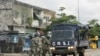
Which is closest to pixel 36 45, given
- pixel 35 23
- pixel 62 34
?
pixel 62 34

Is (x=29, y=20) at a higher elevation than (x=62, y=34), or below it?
higher

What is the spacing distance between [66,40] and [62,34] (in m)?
0.73

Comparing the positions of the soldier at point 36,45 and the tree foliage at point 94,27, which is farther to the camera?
the tree foliage at point 94,27

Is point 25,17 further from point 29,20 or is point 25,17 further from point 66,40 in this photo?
point 66,40

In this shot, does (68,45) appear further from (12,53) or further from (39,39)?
(12,53)

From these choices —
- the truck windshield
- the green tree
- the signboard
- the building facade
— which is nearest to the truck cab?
the truck windshield

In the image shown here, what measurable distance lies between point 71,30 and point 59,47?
1.68 meters

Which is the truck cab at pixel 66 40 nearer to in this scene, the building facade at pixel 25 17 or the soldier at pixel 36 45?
the soldier at pixel 36 45

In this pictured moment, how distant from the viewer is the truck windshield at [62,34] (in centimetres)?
2422

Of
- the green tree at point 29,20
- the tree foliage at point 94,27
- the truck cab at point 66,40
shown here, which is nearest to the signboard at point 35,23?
the green tree at point 29,20

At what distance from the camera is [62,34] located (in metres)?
24.5

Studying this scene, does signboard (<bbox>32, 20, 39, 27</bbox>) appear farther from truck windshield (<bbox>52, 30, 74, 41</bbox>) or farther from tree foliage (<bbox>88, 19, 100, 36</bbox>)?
truck windshield (<bbox>52, 30, 74, 41</bbox>)

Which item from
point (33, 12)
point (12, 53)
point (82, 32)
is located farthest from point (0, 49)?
point (33, 12)

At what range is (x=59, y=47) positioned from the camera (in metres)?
23.8
